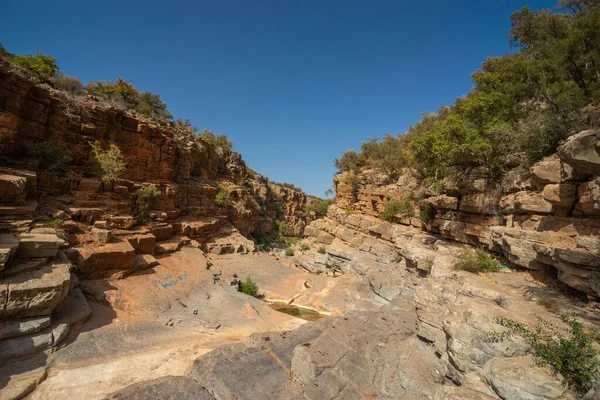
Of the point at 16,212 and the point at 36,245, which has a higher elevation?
the point at 16,212

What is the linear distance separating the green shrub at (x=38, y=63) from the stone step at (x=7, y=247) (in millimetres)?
15093

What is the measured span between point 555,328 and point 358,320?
5.61 m

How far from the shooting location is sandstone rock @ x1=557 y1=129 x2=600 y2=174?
5926mm

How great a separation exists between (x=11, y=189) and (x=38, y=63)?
14.8m

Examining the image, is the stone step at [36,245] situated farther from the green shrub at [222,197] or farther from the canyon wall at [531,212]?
the canyon wall at [531,212]

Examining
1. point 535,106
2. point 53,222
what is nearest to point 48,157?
point 53,222

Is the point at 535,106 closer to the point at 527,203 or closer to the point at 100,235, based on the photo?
the point at 527,203

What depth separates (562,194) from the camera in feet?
24.0

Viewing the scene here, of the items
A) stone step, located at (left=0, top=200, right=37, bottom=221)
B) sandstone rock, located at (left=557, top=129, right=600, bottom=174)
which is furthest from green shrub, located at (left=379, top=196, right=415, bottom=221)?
stone step, located at (left=0, top=200, right=37, bottom=221)

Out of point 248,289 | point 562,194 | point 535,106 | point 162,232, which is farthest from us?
point 162,232

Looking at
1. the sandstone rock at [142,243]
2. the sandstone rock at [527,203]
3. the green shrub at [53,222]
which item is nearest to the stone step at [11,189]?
the green shrub at [53,222]

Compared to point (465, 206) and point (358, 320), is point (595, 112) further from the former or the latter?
point (358, 320)

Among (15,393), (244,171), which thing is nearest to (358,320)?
(15,393)

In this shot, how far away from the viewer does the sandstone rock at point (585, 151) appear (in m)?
5.93
